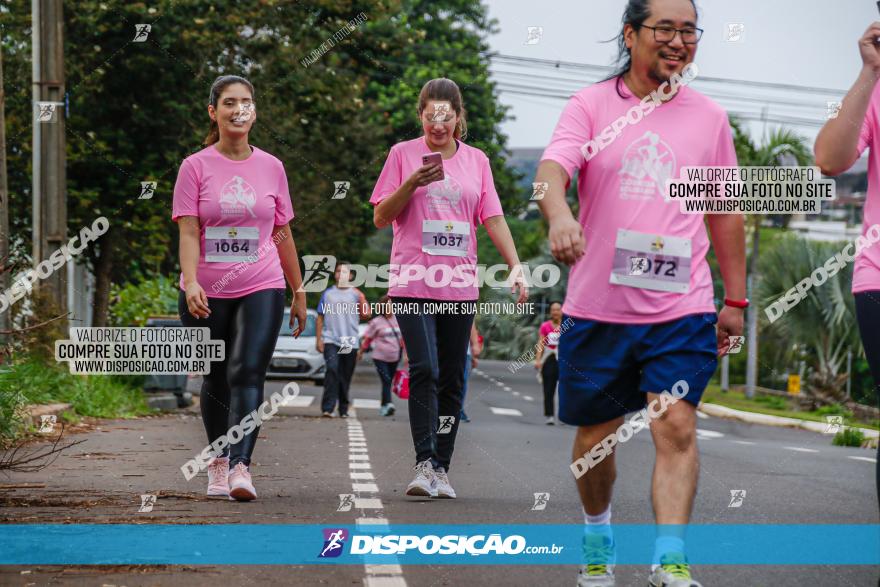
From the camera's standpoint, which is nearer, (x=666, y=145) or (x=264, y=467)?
(x=666, y=145)

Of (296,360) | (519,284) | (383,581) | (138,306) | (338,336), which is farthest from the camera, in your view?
(296,360)

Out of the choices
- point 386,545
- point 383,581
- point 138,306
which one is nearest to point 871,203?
point 383,581

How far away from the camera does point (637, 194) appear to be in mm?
4680

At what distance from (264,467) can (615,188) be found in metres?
5.25

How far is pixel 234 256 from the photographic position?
24.1ft

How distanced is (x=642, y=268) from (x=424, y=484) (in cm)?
325

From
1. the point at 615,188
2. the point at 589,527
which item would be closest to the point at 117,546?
the point at 589,527

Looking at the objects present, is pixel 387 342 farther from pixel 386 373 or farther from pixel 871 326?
pixel 871 326

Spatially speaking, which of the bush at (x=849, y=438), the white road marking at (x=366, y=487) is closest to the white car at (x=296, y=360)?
the bush at (x=849, y=438)

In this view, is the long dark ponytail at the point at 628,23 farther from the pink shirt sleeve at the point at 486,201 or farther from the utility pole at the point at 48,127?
the utility pole at the point at 48,127

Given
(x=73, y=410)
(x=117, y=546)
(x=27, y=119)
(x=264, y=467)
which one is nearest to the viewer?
(x=117, y=546)

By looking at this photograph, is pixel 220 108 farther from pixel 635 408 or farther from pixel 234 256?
pixel 635 408

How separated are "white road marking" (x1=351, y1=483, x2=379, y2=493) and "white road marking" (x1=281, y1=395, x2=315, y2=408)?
1132 centimetres

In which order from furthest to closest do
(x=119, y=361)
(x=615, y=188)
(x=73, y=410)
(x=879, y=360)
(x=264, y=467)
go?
(x=119, y=361) < (x=73, y=410) < (x=264, y=467) < (x=615, y=188) < (x=879, y=360)
